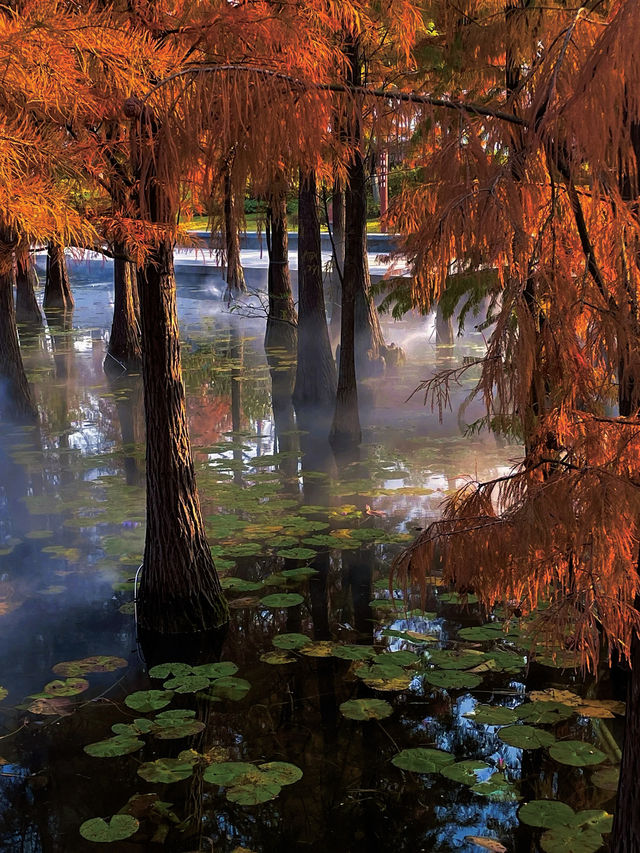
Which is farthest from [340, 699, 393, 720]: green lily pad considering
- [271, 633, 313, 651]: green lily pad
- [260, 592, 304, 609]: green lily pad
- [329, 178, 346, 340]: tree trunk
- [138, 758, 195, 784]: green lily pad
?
[329, 178, 346, 340]: tree trunk

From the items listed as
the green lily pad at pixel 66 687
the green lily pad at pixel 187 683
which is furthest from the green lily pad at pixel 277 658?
the green lily pad at pixel 66 687

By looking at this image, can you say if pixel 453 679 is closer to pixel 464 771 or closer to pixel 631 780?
pixel 464 771

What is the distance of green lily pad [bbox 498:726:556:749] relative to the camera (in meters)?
6.51

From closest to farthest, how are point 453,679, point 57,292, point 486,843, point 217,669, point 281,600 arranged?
1. point 486,843
2. point 453,679
3. point 217,669
4. point 281,600
5. point 57,292

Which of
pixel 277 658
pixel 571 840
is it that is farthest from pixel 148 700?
pixel 571 840

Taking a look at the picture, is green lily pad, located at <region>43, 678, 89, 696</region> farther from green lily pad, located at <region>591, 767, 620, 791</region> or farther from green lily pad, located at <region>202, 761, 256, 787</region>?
green lily pad, located at <region>591, 767, 620, 791</region>

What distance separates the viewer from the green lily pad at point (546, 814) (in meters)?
5.66

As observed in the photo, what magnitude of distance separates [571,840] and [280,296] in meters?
18.1

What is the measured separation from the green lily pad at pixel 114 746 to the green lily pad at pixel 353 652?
6.23 feet

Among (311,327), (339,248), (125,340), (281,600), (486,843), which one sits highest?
(339,248)

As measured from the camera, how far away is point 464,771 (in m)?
6.24

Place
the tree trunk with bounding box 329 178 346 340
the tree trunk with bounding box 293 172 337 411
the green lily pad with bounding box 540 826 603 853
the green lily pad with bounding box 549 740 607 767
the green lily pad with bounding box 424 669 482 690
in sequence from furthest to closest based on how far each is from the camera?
the tree trunk with bounding box 329 178 346 340 < the tree trunk with bounding box 293 172 337 411 < the green lily pad with bounding box 424 669 482 690 < the green lily pad with bounding box 549 740 607 767 < the green lily pad with bounding box 540 826 603 853

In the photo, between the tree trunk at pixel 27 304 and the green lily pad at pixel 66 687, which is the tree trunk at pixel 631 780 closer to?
the green lily pad at pixel 66 687

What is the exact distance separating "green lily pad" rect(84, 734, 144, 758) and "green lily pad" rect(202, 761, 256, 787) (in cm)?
58
